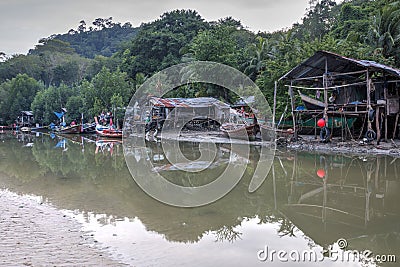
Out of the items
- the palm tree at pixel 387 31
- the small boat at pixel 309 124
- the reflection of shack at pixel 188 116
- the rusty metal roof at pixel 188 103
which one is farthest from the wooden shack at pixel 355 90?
the reflection of shack at pixel 188 116

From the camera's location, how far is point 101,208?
298 inches

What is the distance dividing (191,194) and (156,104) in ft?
58.1

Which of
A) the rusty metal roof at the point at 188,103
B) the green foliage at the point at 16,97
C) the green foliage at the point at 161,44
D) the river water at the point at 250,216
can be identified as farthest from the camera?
the green foliage at the point at 16,97

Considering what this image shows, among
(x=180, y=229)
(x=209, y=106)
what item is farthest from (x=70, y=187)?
(x=209, y=106)

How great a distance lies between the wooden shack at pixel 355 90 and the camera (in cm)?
1555

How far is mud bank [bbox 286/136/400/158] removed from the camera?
1430 cm

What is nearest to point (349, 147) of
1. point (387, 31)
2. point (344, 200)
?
point (344, 200)

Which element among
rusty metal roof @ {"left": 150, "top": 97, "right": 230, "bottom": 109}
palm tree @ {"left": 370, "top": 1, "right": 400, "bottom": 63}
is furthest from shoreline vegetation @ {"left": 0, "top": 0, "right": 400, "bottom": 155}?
rusty metal roof @ {"left": 150, "top": 97, "right": 230, "bottom": 109}

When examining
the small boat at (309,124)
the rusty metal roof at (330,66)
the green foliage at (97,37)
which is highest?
the green foliage at (97,37)

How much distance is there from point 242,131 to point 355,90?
19.7ft

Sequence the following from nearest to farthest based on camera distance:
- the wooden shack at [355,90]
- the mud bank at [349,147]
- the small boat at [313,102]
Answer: the mud bank at [349,147]
the wooden shack at [355,90]
the small boat at [313,102]

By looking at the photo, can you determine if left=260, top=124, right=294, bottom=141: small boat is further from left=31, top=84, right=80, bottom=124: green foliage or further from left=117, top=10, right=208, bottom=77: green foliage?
left=31, top=84, right=80, bottom=124: green foliage

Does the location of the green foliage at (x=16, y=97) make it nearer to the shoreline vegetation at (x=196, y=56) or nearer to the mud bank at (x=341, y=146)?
the shoreline vegetation at (x=196, y=56)

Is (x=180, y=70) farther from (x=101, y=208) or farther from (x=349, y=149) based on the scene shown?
(x=101, y=208)
